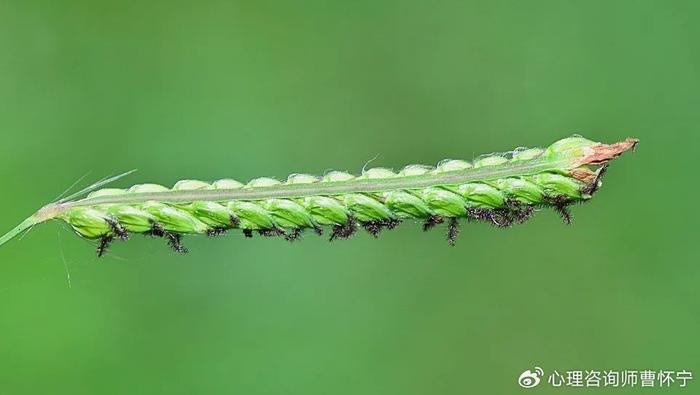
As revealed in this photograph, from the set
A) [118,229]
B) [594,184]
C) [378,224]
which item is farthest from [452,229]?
[118,229]

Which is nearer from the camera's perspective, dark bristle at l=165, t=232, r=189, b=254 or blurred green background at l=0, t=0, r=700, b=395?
dark bristle at l=165, t=232, r=189, b=254

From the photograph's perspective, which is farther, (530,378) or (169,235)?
(530,378)

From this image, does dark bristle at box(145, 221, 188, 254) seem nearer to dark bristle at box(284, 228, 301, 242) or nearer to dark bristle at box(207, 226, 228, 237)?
dark bristle at box(207, 226, 228, 237)

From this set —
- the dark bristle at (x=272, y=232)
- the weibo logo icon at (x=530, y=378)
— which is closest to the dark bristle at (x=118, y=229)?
the dark bristle at (x=272, y=232)

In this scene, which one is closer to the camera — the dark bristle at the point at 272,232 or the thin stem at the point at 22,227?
the thin stem at the point at 22,227

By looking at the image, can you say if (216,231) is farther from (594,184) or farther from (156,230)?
(594,184)

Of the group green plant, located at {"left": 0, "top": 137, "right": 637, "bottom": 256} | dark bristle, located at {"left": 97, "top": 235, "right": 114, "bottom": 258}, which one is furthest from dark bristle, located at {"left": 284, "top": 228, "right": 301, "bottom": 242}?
dark bristle, located at {"left": 97, "top": 235, "right": 114, "bottom": 258}

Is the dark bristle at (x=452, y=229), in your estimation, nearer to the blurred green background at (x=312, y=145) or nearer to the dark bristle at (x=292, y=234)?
the dark bristle at (x=292, y=234)
